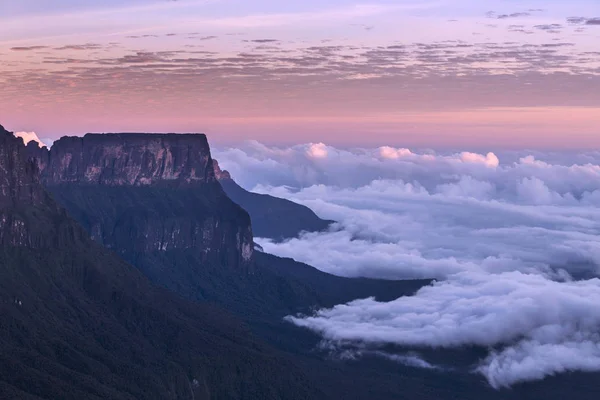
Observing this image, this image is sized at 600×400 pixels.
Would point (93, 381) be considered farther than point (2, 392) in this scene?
Yes

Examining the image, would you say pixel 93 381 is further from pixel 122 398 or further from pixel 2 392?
pixel 2 392

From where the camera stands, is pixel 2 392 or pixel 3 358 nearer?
pixel 2 392

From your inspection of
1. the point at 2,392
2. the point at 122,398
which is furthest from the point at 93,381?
the point at 2,392

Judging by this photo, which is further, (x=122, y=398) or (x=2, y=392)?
(x=122, y=398)

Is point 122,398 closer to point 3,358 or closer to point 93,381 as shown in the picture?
point 93,381

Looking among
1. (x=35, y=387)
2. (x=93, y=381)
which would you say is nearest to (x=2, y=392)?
(x=35, y=387)

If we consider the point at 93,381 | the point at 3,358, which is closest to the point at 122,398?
the point at 93,381
